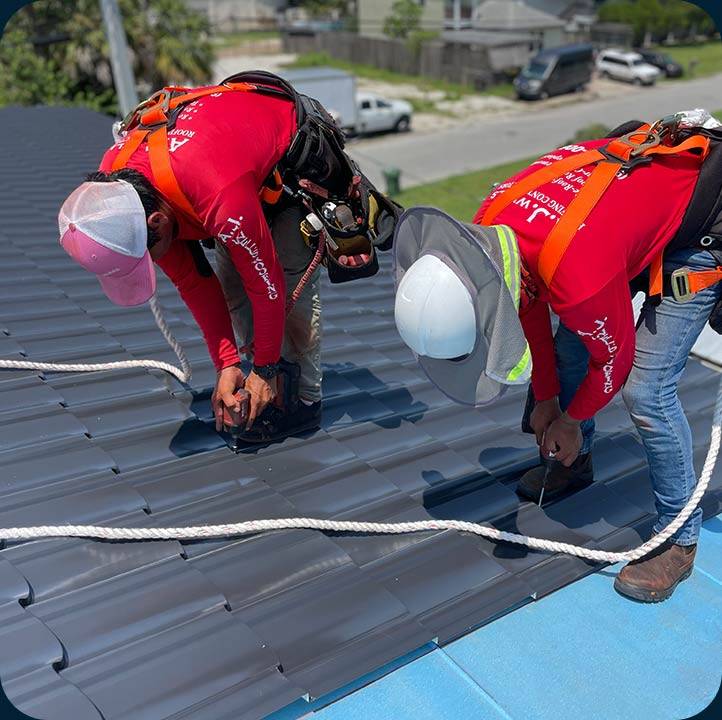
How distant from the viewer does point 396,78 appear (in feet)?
115

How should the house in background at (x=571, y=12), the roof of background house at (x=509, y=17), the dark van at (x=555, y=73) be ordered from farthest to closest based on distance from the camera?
the house in background at (x=571, y=12), the roof of background house at (x=509, y=17), the dark van at (x=555, y=73)

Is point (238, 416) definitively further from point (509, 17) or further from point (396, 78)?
point (509, 17)

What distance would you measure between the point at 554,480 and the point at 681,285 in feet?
2.87

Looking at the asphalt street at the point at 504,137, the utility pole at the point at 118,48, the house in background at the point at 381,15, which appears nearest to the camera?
the utility pole at the point at 118,48

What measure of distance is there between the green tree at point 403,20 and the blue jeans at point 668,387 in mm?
37915

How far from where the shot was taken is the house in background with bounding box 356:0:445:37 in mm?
40094

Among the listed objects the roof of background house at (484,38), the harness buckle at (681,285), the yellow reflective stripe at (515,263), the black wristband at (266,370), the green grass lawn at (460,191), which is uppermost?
the yellow reflective stripe at (515,263)

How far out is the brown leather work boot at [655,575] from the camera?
2391 millimetres

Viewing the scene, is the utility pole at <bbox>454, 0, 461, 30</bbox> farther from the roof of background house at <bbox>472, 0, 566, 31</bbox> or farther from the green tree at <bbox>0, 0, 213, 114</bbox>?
the green tree at <bbox>0, 0, 213, 114</bbox>

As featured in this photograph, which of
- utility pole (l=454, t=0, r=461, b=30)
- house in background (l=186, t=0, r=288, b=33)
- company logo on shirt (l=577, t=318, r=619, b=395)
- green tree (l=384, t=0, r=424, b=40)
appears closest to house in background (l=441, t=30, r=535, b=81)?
green tree (l=384, t=0, r=424, b=40)

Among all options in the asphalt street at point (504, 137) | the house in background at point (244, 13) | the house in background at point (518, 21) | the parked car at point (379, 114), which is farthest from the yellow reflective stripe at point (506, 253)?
the house in background at point (244, 13)

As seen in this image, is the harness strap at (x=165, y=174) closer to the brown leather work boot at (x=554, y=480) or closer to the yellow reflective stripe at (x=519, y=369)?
the yellow reflective stripe at (x=519, y=369)

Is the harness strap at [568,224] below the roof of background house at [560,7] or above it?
above

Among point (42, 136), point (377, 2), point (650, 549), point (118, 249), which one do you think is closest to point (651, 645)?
point (650, 549)
